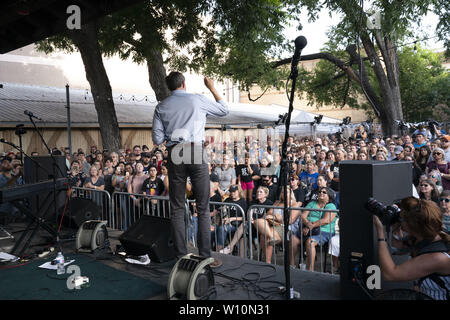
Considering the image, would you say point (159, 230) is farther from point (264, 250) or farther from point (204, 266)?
point (264, 250)

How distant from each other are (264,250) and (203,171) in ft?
6.73

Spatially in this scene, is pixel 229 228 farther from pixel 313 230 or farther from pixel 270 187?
pixel 270 187

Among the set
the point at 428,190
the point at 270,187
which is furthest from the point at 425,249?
the point at 270,187

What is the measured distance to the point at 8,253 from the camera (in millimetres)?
4770

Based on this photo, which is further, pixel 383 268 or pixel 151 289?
pixel 151 289

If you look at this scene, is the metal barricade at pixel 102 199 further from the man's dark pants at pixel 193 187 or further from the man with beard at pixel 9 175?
the man's dark pants at pixel 193 187

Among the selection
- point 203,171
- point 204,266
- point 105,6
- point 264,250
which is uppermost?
point 105,6

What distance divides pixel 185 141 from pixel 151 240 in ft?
3.98

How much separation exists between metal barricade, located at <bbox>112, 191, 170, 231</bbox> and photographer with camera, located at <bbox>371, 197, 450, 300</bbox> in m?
3.92

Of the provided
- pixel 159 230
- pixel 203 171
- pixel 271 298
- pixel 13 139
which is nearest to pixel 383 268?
pixel 271 298

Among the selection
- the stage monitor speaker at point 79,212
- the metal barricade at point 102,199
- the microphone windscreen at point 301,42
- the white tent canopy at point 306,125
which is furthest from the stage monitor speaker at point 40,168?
the white tent canopy at point 306,125

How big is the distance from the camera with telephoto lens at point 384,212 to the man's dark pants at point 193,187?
161 centimetres

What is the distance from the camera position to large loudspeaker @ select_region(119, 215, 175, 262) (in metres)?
4.04

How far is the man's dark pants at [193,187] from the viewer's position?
367cm
